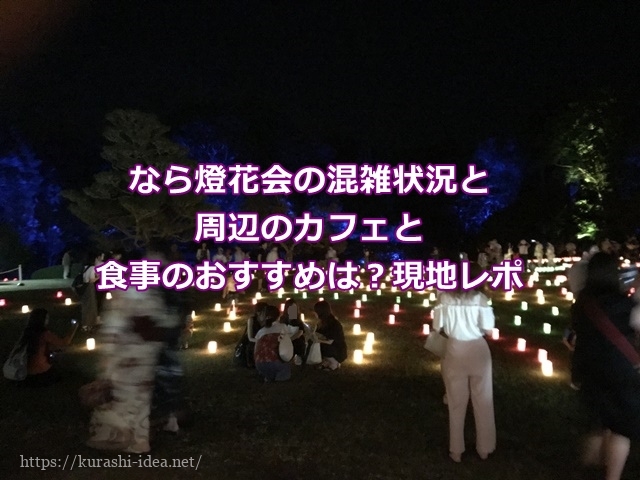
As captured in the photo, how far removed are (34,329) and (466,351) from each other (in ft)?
19.1

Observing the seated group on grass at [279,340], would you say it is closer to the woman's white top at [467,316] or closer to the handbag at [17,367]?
the handbag at [17,367]

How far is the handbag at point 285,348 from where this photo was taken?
28.3 ft

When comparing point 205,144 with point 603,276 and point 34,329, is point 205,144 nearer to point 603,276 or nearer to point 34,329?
point 34,329

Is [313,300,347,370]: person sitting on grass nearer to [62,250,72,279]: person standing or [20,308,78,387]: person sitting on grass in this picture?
[20,308,78,387]: person sitting on grass

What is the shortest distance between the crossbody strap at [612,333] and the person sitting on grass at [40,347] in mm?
6438

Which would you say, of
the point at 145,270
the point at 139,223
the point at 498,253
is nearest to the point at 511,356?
the point at 145,270

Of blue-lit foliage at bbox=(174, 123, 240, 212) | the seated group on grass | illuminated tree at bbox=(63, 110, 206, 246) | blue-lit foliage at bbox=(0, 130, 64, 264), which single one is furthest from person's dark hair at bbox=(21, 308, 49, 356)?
blue-lit foliage at bbox=(174, 123, 240, 212)

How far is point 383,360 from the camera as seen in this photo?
400 inches

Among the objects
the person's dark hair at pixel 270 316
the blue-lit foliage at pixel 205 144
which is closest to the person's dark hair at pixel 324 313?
the person's dark hair at pixel 270 316

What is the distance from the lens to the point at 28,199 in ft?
108

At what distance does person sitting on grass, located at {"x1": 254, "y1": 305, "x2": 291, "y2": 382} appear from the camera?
28.2 feet

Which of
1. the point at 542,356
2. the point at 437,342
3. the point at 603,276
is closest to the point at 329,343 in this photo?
the point at 542,356

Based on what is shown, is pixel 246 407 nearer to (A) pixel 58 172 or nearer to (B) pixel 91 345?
(B) pixel 91 345

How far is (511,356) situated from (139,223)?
17.6 meters
